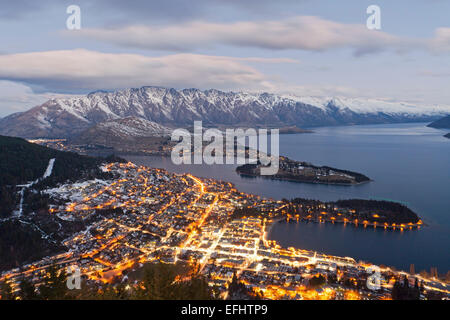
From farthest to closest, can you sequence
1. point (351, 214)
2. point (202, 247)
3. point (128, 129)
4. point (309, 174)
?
point (128, 129) → point (309, 174) → point (351, 214) → point (202, 247)

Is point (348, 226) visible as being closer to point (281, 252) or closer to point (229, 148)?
point (281, 252)

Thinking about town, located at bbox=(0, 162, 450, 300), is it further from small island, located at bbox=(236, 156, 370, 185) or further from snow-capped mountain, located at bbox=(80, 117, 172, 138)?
snow-capped mountain, located at bbox=(80, 117, 172, 138)

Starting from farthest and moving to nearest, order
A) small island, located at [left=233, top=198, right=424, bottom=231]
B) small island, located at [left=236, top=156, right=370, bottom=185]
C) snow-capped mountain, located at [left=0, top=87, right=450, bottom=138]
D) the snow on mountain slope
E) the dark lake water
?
snow-capped mountain, located at [left=0, top=87, right=450, bottom=138] < the snow on mountain slope < small island, located at [left=236, top=156, right=370, bottom=185] < small island, located at [left=233, top=198, right=424, bottom=231] < the dark lake water

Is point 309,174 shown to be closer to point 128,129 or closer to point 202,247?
point 202,247

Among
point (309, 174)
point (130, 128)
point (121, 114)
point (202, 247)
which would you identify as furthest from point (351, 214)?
point (121, 114)

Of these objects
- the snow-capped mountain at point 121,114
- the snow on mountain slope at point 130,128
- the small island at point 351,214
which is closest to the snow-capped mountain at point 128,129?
the snow on mountain slope at point 130,128

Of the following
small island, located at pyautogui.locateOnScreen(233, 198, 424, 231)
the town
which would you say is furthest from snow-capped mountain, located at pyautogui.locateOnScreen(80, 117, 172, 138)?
small island, located at pyautogui.locateOnScreen(233, 198, 424, 231)
